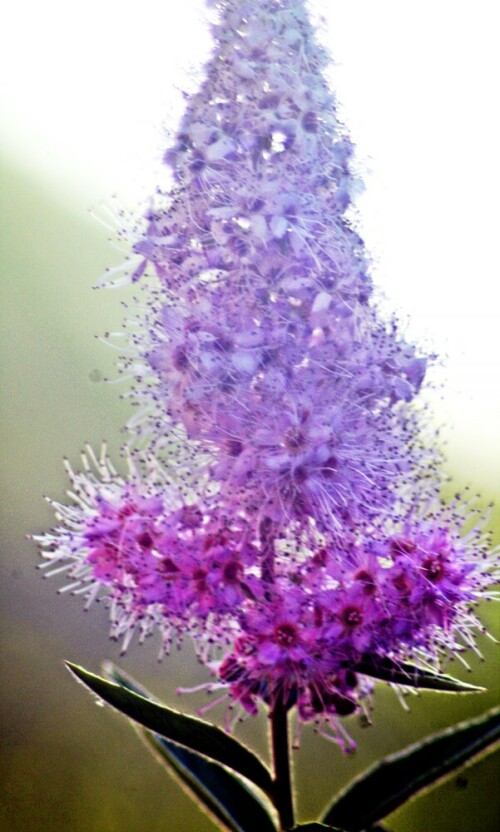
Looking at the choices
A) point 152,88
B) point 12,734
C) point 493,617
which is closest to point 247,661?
point 12,734

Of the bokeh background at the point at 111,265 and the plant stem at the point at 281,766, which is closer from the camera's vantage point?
the plant stem at the point at 281,766

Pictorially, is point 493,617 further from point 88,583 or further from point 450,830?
point 88,583

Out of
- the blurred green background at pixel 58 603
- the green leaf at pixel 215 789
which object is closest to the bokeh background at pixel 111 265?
the blurred green background at pixel 58 603

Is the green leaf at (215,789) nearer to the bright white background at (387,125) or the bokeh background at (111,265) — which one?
the bokeh background at (111,265)

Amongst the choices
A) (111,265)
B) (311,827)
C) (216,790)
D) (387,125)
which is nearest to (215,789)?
(216,790)

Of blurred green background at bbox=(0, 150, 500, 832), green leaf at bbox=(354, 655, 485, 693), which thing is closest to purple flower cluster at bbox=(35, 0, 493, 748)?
green leaf at bbox=(354, 655, 485, 693)

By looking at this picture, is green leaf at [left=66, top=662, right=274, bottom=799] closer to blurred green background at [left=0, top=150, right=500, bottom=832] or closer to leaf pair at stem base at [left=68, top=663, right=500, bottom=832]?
leaf pair at stem base at [left=68, top=663, right=500, bottom=832]

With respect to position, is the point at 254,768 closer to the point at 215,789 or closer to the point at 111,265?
the point at 215,789
